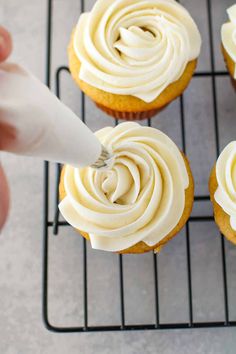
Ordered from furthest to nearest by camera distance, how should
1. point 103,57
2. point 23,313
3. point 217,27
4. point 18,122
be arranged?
point 217,27, point 23,313, point 103,57, point 18,122

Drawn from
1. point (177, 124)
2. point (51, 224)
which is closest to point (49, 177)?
point (51, 224)

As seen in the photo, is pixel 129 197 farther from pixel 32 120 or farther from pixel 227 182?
pixel 32 120

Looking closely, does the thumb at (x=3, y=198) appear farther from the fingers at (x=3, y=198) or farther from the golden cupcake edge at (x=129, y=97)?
the golden cupcake edge at (x=129, y=97)

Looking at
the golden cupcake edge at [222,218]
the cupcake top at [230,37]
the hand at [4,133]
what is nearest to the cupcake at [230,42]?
the cupcake top at [230,37]

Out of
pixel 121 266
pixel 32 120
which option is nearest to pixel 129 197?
pixel 121 266

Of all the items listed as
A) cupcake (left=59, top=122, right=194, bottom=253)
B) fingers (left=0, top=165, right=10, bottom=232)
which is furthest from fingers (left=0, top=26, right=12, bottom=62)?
cupcake (left=59, top=122, right=194, bottom=253)

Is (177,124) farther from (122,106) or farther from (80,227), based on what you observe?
(80,227)
